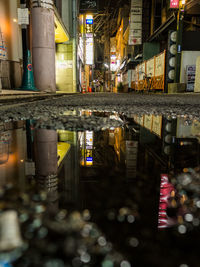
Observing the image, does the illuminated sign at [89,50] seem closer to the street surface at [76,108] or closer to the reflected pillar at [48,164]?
the street surface at [76,108]

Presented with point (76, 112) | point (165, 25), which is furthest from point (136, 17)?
point (76, 112)

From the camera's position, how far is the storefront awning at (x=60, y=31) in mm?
7131

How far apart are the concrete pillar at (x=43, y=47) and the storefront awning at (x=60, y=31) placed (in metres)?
1.35

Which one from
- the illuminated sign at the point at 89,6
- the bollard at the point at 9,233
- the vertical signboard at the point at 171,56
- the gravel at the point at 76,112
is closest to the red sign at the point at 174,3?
the vertical signboard at the point at 171,56

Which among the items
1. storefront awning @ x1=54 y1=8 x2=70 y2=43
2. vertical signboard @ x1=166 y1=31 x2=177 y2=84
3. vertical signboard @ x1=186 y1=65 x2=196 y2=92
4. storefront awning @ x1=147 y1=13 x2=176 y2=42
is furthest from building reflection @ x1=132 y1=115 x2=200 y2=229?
storefront awning @ x1=147 y1=13 x2=176 y2=42

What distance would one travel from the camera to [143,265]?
20 centimetres

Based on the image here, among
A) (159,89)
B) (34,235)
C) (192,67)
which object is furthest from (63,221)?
(159,89)

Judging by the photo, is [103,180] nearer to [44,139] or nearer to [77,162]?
[77,162]

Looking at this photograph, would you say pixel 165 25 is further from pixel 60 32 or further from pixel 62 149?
pixel 62 149

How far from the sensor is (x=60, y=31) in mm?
8344

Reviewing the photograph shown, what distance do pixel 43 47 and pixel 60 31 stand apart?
121 inches

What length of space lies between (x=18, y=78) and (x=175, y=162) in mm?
5323

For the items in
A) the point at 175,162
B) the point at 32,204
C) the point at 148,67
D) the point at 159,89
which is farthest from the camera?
the point at 148,67

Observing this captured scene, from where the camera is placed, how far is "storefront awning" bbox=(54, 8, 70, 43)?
7.13m
